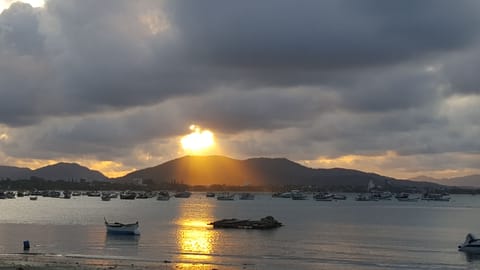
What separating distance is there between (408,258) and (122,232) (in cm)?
4413

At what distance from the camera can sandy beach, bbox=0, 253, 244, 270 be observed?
57594mm

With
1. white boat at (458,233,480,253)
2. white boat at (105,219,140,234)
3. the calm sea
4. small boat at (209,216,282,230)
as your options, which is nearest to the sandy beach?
the calm sea

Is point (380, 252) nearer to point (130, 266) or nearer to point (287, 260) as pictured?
point (287, 260)

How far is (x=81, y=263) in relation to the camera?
204ft

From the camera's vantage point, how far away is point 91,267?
2270 inches

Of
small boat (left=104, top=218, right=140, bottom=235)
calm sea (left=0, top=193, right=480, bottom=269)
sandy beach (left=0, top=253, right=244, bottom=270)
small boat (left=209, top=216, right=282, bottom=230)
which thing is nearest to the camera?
sandy beach (left=0, top=253, right=244, bottom=270)

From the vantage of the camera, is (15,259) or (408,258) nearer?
(15,259)

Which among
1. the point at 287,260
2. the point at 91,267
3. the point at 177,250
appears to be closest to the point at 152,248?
the point at 177,250

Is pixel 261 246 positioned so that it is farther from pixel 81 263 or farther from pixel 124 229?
pixel 81 263

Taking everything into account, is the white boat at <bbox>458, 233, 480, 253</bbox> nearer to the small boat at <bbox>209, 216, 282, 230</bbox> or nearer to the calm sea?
the calm sea

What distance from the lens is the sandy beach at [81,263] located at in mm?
57594

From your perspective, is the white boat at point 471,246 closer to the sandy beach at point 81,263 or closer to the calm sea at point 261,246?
the calm sea at point 261,246

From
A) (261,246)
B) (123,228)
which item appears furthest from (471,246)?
(123,228)

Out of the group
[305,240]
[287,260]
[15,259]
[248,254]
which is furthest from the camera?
[305,240]
